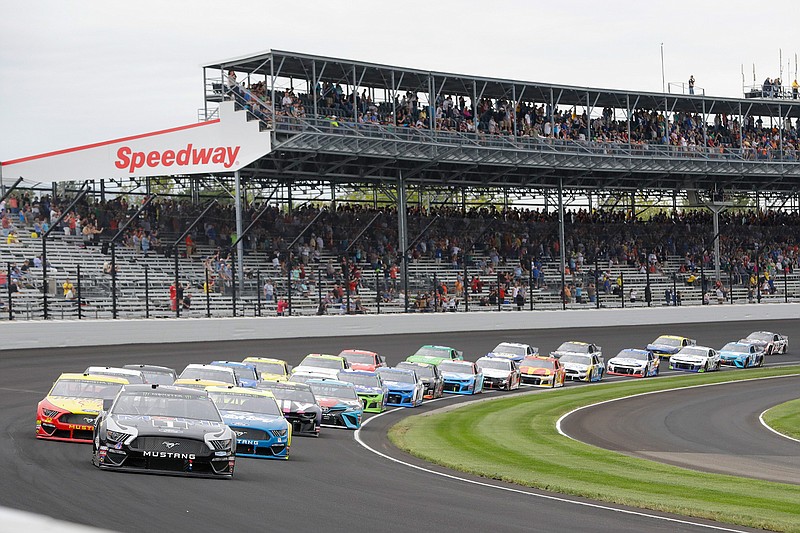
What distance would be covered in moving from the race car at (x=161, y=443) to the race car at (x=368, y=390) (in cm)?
1438

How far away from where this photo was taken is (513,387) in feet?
131

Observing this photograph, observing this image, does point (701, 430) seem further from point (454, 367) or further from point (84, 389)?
point (84, 389)

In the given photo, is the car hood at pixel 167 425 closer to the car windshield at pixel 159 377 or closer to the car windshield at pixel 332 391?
the car windshield at pixel 159 377

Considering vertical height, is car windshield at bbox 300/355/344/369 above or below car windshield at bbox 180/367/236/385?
below

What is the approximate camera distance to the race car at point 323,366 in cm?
3244

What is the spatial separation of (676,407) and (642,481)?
17.0 metres

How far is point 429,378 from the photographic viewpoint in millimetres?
35344

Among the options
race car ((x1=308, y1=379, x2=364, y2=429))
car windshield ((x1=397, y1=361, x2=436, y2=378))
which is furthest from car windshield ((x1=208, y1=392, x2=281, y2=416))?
car windshield ((x1=397, y1=361, x2=436, y2=378))

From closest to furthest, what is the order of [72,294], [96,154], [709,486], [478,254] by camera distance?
1. [709,486]
2. [72,294]
3. [96,154]
4. [478,254]

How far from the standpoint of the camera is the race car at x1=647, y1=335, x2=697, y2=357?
50.8 m

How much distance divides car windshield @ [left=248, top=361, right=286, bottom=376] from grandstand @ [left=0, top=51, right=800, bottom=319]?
374 inches

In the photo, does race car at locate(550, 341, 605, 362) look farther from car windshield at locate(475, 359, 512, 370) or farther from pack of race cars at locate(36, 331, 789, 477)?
car windshield at locate(475, 359, 512, 370)

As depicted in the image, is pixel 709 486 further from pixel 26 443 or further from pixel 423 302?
pixel 423 302

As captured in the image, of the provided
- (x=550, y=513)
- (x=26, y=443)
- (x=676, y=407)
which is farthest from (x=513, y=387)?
(x=550, y=513)
